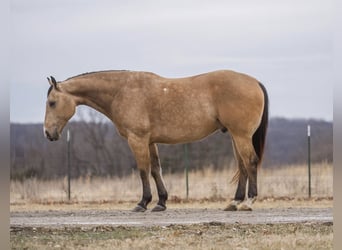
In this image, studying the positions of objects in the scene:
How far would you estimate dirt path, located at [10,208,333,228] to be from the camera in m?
14.0

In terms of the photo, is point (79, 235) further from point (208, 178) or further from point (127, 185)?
point (208, 178)

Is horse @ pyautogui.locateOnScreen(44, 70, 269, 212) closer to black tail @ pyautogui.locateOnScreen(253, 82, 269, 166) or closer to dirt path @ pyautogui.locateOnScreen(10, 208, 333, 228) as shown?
black tail @ pyautogui.locateOnScreen(253, 82, 269, 166)

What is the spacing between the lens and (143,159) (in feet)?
→ 50.9

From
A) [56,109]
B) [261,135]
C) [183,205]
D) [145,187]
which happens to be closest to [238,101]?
[261,135]

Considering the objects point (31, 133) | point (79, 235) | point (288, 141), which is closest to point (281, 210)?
point (79, 235)

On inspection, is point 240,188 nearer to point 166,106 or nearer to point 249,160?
point 249,160

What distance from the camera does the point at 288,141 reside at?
37281 millimetres

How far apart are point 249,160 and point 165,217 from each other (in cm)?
183

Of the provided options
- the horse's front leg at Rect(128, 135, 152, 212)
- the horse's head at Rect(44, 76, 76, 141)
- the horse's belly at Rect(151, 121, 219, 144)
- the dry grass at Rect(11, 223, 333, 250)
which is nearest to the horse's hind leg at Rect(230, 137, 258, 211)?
the horse's belly at Rect(151, 121, 219, 144)

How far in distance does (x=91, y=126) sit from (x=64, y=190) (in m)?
6.49

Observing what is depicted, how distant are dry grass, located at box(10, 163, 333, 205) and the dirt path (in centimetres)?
349

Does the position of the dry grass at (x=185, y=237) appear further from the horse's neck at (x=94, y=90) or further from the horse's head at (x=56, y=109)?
the horse's neck at (x=94, y=90)

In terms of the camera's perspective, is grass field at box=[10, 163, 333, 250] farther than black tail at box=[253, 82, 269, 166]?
No

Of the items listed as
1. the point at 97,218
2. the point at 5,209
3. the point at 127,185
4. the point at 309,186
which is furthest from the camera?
the point at 127,185
